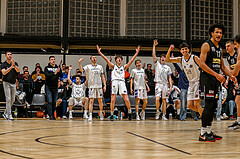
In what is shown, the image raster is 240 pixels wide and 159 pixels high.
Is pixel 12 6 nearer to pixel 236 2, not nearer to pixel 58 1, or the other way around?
pixel 58 1

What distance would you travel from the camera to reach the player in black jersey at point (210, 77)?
5.39 meters

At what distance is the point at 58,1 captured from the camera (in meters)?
17.2

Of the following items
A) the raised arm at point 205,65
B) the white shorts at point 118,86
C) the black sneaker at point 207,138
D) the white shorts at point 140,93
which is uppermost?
the raised arm at point 205,65

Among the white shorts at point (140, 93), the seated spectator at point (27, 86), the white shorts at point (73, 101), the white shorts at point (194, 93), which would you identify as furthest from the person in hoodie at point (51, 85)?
the white shorts at point (194, 93)

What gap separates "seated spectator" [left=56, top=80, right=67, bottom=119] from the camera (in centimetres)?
1350

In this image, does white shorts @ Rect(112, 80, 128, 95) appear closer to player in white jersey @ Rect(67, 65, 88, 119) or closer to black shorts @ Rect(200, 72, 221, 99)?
player in white jersey @ Rect(67, 65, 88, 119)

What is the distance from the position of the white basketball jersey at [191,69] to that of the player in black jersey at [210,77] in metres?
2.49

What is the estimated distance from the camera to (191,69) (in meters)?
8.50

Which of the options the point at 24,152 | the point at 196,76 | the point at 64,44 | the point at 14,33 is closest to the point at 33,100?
the point at 64,44

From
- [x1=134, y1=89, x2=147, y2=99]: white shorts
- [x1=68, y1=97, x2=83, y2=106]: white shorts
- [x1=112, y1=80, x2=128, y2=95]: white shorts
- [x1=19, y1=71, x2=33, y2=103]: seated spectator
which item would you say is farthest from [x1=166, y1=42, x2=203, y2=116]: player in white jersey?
[x1=19, y1=71, x2=33, y2=103]: seated spectator

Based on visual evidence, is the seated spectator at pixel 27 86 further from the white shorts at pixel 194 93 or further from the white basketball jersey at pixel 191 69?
the white shorts at pixel 194 93

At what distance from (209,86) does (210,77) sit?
0.50 ft

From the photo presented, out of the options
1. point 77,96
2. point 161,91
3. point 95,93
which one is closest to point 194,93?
point 95,93

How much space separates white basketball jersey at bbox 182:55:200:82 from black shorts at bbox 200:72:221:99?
8.71 feet
